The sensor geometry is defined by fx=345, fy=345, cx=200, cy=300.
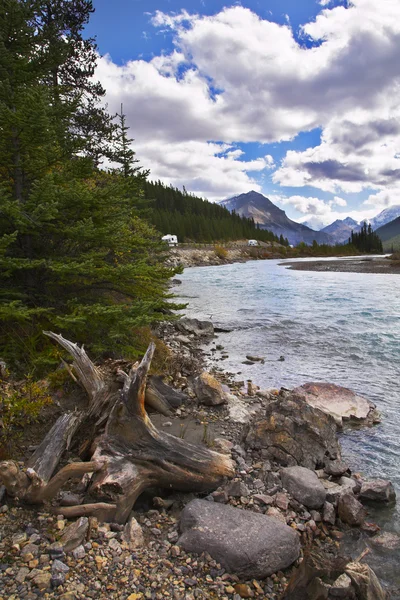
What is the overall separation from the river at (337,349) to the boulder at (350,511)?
0.25 meters

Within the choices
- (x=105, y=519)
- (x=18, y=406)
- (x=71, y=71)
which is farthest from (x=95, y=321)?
(x=71, y=71)

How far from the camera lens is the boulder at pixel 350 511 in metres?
4.92

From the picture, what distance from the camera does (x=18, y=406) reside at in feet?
17.1

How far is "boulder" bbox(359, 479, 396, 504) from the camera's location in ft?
17.7

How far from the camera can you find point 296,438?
632cm

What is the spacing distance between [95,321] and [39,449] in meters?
2.76

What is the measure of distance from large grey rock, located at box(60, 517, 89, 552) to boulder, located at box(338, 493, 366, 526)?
3562 millimetres

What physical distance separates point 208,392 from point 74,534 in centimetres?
467

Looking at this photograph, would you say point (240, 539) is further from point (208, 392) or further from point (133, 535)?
point (208, 392)

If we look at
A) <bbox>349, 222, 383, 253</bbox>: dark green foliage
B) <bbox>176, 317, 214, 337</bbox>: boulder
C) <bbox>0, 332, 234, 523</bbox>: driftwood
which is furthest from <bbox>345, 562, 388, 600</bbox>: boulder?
<bbox>349, 222, 383, 253</bbox>: dark green foliage

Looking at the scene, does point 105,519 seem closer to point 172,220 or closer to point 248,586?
point 248,586

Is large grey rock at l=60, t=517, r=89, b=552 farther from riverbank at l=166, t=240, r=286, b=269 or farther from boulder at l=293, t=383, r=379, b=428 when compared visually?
riverbank at l=166, t=240, r=286, b=269

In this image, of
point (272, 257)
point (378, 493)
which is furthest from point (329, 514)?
point (272, 257)

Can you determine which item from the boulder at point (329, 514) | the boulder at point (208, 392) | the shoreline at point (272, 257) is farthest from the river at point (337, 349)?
the shoreline at point (272, 257)
